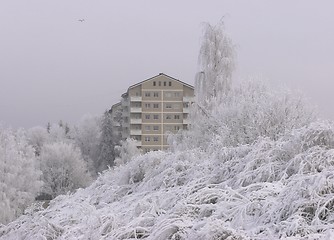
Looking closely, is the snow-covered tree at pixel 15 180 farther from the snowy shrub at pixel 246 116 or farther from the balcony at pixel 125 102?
the balcony at pixel 125 102

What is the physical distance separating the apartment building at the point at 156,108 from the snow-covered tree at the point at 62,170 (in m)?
9.25

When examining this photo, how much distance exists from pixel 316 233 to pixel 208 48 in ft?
65.1

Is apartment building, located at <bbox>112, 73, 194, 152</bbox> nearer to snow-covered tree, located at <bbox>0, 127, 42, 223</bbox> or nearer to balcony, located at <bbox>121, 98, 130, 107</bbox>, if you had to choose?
balcony, located at <bbox>121, 98, 130, 107</bbox>

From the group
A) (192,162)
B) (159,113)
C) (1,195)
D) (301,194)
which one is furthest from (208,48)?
(159,113)

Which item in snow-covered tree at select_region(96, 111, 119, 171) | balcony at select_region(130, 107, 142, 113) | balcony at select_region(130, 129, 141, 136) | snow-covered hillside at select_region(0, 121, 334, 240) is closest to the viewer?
snow-covered hillside at select_region(0, 121, 334, 240)

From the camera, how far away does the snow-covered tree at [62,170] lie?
37719mm

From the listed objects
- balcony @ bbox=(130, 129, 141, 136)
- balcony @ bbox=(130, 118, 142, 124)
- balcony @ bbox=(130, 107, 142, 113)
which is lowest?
balcony @ bbox=(130, 129, 141, 136)

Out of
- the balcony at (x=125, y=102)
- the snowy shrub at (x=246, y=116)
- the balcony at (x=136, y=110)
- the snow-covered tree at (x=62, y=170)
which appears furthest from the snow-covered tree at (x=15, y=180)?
the balcony at (x=125, y=102)

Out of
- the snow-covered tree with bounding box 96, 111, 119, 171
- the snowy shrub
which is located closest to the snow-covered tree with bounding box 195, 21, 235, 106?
the snowy shrub

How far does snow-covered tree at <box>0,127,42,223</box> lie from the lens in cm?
2639

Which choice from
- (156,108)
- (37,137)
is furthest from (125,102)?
(37,137)

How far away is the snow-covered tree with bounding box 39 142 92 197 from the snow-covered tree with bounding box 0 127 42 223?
6.46m

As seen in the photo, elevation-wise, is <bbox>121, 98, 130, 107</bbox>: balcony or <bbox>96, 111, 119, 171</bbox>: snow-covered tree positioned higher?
<bbox>121, 98, 130, 107</bbox>: balcony

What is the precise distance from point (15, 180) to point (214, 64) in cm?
1269
